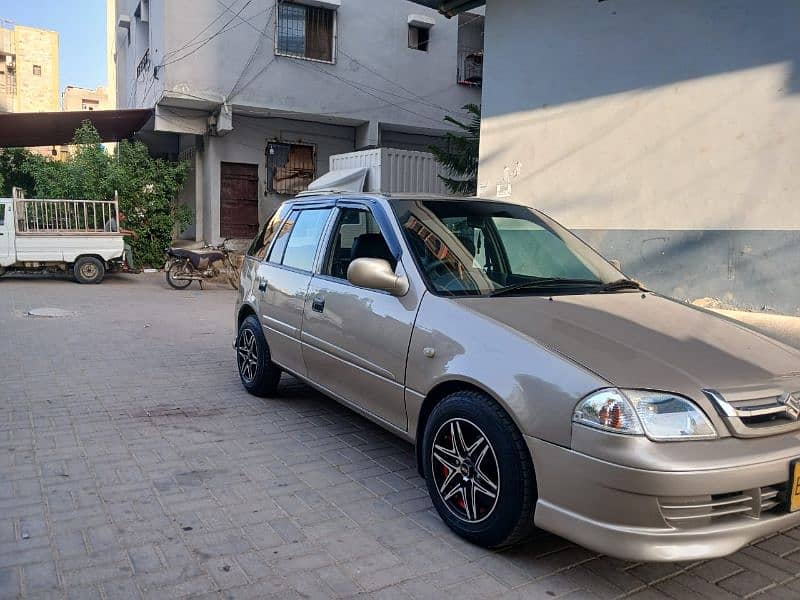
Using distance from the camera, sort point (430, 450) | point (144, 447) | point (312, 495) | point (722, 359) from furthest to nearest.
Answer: point (144, 447), point (312, 495), point (430, 450), point (722, 359)

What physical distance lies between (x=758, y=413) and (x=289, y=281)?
10.6 ft

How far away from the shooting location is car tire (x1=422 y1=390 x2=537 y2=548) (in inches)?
110

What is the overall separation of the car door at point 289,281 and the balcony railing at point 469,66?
16.2 m

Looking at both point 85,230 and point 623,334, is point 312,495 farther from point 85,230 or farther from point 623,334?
point 85,230

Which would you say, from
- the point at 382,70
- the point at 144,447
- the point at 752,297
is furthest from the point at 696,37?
the point at 382,70

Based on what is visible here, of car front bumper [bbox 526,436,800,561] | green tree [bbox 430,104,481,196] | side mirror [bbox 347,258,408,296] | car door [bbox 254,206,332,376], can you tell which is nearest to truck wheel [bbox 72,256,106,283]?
green tree [bbox 430,104,481,196]

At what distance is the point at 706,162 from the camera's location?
25.6 ft

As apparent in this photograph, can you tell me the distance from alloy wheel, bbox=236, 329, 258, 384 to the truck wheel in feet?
34.3

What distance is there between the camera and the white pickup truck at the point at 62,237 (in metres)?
14.0

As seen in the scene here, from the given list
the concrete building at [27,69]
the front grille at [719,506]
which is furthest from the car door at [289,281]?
the concrete building at [27,69]

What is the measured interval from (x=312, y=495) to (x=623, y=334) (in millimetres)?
1872

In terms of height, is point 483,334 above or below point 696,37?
below

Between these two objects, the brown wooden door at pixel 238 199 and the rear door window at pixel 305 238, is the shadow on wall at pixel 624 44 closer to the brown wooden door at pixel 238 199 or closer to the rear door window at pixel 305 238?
the rear door window at pixel 305 238

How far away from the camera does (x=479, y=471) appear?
3000 mm
